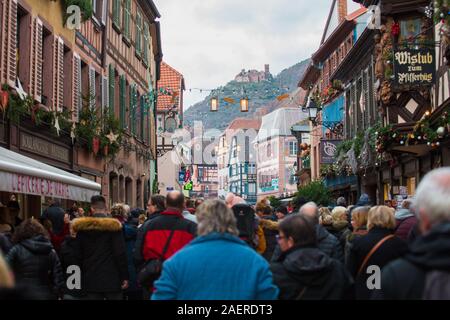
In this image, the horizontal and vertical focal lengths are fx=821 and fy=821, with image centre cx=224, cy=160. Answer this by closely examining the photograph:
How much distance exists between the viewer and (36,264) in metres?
8.05

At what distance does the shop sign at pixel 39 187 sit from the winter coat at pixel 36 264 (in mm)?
1182

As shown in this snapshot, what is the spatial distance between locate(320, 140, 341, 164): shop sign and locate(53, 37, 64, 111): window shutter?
17834mm

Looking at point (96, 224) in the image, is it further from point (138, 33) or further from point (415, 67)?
point (138, 33)

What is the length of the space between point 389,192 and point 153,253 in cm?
2076

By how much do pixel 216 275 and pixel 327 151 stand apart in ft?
102

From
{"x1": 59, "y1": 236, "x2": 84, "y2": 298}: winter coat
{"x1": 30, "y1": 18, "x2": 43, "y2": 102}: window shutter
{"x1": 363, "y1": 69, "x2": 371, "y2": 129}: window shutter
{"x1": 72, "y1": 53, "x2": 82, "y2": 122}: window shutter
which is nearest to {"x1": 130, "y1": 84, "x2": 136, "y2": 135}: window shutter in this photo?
{"x1": 363, "y1": 69, "x2": 371, "y2": 129}: window shutter

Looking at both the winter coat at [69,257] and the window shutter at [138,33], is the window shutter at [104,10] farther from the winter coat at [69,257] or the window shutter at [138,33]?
the winter coat at [69,257]

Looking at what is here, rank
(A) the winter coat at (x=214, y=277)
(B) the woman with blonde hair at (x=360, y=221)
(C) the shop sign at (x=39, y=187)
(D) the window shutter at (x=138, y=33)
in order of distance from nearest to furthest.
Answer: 1. (A) the winter coat at (x=214, y=277)
2. (B) the woman with blonde hair at (x=360, y=221)
3. (C) the shop sign at (x=39, y=187)
4. (D) the window shutter at (x=138, y=33)

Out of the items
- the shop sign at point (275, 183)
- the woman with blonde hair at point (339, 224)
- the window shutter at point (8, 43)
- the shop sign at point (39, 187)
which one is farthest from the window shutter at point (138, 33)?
the shop sign at point (275, 183)

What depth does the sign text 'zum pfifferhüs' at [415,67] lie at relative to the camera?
60.0 feet

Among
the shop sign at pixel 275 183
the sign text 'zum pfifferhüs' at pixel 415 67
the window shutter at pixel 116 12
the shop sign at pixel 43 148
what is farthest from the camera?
the shop sign at pixel 275 183
